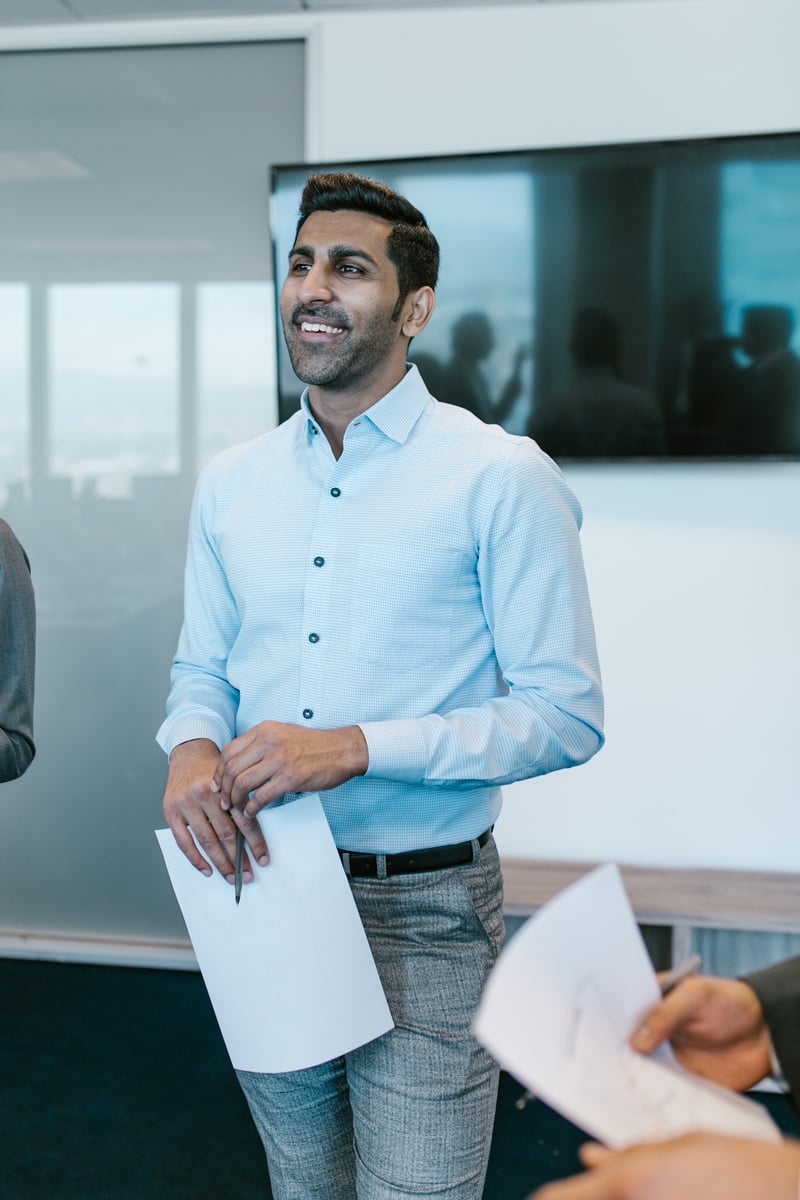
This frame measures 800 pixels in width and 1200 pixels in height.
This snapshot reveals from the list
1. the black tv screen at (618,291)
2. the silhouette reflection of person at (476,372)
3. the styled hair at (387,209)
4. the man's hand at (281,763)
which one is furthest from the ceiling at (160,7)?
the man's hand at (281,763)

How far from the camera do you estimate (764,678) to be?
288cm

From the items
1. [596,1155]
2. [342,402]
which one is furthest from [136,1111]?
[596,1155]

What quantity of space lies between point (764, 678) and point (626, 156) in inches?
55.7

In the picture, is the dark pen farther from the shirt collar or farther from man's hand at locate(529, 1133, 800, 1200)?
man's hand at locate(529, 1133, 800, 1200)

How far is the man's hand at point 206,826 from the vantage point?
1.29m

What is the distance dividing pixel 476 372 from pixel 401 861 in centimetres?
174

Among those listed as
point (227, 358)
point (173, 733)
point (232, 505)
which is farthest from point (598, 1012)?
point (227, 358)

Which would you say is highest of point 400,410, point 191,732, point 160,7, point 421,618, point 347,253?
point 160,7

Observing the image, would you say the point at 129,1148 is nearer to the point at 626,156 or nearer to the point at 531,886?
the point at 531,886

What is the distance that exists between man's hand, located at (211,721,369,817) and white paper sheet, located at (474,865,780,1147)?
0.57m

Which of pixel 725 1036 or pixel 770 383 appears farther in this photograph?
pixel 770 383

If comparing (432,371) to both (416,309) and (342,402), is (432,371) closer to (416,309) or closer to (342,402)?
(416,309)

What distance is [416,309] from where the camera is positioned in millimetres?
1592

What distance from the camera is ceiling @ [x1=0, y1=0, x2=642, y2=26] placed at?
292 cm
